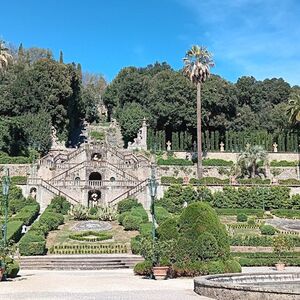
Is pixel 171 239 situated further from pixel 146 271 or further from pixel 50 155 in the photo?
pixel 50 155

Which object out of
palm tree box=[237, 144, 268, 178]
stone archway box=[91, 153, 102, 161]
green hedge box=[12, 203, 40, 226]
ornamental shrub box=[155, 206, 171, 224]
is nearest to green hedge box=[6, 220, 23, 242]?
green hedge box=[12, 203, 40, 226]

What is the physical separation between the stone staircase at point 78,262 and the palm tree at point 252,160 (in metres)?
Result: 31.0

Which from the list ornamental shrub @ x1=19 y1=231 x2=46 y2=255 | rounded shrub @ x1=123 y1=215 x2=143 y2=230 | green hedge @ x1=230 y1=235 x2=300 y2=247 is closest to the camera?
ornamental shrub @ x1=19 y1=231 x2=46 y2=255

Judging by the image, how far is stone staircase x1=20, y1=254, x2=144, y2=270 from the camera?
2594cm

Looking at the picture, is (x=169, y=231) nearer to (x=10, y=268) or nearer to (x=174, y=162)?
(x=10, y=268)

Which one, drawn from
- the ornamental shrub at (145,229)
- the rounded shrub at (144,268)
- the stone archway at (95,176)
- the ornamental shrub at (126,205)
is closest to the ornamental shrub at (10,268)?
the rounded shrub at (144,268)

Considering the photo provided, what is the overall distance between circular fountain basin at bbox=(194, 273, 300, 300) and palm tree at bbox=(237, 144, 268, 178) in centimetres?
3886

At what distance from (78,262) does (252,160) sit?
3351 cm

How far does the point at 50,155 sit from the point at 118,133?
2300cm

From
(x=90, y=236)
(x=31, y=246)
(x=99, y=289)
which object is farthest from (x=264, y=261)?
(x=99, y=289)

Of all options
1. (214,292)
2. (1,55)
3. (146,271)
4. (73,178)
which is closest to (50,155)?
(73,178)

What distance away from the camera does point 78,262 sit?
2638 centimetres

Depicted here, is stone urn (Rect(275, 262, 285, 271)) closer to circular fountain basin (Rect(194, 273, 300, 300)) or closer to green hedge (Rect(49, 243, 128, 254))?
circular fountain basin (Rect(194, 273, 300, 300))

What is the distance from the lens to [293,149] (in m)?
66.3
